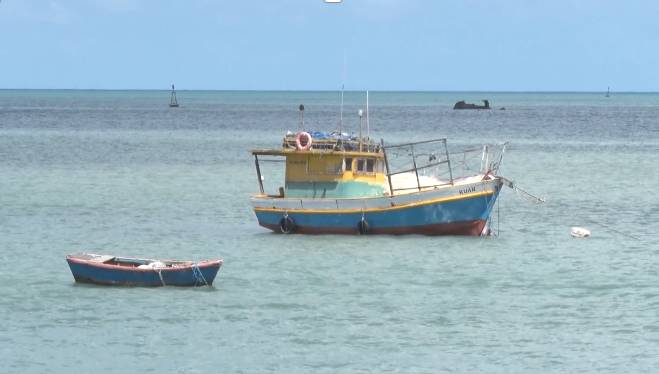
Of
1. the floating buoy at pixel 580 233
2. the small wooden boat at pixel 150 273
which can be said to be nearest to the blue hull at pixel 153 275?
the small wooden boat at pixel 150 273

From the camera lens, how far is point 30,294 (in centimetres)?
3744

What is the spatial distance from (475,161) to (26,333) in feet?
206

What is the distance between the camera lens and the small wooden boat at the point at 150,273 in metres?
37.2

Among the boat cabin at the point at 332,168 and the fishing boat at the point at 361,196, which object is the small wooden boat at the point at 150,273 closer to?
the fishing boat at the point at 361,196

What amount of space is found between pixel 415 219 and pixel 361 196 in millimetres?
2288

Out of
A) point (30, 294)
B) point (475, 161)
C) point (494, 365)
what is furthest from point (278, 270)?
point (475, 161)

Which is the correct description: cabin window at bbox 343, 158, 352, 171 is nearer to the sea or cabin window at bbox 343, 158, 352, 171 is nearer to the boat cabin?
the boat cabin

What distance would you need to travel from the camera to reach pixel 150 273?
3725 centimetres

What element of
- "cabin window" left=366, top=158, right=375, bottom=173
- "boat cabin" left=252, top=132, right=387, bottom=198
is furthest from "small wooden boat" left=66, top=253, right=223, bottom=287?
"cabin window" left=366, top=158, right=375, bottom=173

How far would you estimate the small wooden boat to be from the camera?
1467 inches

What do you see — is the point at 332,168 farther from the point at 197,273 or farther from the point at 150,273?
the point at 150,273

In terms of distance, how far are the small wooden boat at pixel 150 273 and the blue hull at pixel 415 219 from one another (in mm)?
10206

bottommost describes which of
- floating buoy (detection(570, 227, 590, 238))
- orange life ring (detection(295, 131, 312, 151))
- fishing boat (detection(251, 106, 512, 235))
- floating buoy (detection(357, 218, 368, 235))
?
floating buoy (detection(570, 227, 590, 238))

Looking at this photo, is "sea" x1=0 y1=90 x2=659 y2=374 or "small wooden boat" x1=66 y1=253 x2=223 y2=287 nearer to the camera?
"sea" x1=0 y1=90 x2=659 y2=374
